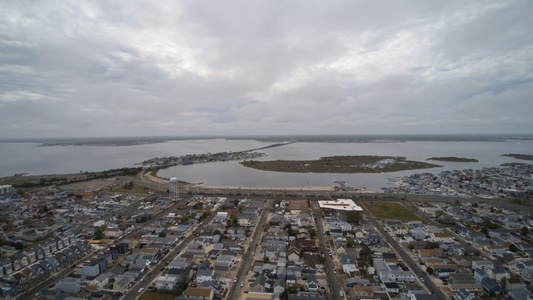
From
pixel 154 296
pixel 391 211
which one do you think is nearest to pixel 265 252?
pixel 154 296

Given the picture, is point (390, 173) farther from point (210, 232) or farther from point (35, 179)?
point (35, 179)

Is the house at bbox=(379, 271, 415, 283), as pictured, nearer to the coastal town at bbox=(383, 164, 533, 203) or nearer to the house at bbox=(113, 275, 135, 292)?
the house at bbox=(113, 275, 135, 292)

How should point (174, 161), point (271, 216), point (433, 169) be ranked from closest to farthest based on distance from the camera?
point (271, 216) → point (433, 169) → point (174, 161)

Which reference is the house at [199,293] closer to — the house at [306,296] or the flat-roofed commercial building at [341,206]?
the house at [306,296]

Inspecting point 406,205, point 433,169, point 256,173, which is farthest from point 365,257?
point 433,169

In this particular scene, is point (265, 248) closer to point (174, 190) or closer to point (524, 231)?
point (174, 190)

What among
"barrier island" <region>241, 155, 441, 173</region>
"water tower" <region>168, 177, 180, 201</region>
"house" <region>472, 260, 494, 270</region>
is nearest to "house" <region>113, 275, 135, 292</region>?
"water tower" <region>168, 177, 180, 201</region>
